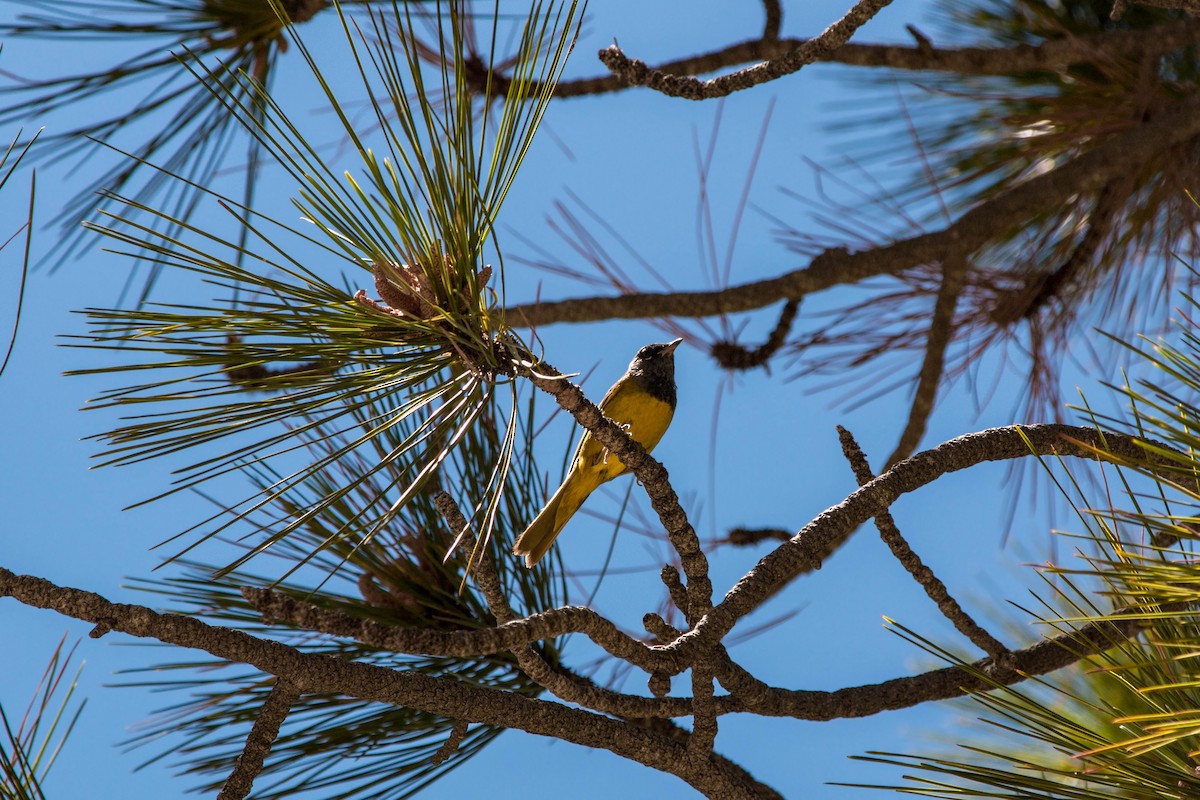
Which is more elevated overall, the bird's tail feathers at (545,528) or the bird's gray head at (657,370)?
the bird's gray head at (657,370)

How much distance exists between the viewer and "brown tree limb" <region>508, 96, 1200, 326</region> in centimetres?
229

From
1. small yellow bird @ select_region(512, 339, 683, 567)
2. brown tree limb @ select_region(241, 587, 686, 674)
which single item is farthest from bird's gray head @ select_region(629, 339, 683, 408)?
brown tree limb @ select_region(241, 587, 686, 674)

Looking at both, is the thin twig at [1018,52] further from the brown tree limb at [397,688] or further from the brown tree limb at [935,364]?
the brown tree limb at [397,688]

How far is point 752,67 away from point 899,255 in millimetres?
1185

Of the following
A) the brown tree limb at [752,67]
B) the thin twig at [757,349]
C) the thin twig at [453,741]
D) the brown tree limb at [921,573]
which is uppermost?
the thin twig at [757,349]

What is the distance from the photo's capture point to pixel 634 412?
8.02ft

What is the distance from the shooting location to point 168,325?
1.07m

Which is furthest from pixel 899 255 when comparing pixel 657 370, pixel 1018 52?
pixel 657 370

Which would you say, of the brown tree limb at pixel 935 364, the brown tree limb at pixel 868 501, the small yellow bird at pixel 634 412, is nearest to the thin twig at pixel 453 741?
the brown tree limb at pixel 868 501

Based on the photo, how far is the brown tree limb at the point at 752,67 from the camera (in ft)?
4.32

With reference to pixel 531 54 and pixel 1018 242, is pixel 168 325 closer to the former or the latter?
pixel 531 54

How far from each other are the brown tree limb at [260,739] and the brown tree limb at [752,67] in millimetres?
842

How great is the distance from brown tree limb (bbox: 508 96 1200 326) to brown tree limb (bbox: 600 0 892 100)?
104 centimetres

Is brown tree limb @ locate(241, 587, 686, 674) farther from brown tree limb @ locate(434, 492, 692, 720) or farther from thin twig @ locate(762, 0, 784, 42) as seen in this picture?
thin twig @ locate(762, 0, 784, 42)
